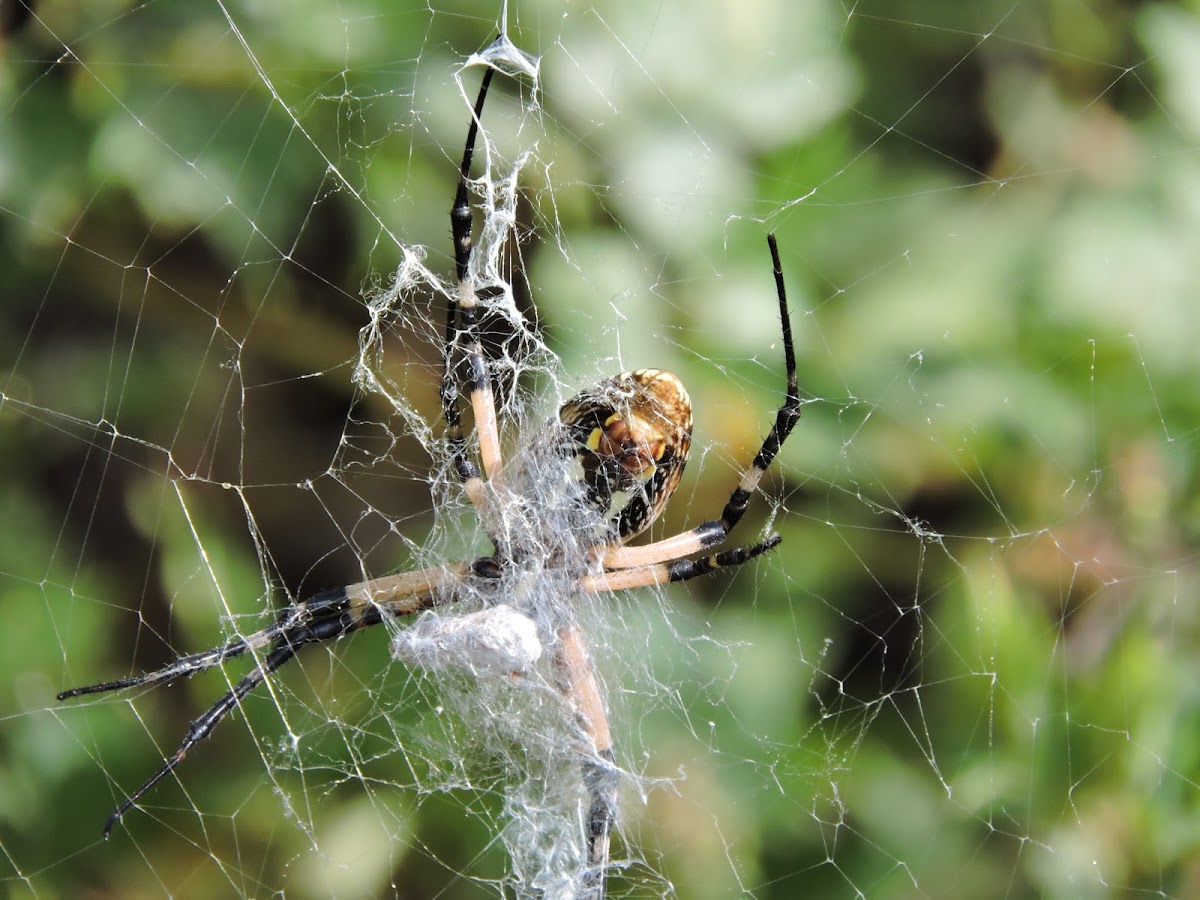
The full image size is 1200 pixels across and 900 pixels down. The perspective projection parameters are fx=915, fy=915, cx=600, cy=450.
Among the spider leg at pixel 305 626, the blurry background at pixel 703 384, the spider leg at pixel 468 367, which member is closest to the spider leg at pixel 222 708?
the spider leg at pixel 305 626

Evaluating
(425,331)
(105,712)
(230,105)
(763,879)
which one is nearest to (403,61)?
(230,105)

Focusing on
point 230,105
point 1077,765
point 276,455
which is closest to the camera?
point 1077,765

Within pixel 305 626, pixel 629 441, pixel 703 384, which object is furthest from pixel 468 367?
pixel 305 626

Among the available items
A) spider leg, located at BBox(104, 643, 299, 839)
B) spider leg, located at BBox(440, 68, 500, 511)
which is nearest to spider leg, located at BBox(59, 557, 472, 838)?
spider leg, located at BBox(104, 643, 299, 839)

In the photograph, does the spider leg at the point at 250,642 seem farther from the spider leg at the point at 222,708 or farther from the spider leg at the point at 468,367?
the spider leg at the point at 468,367

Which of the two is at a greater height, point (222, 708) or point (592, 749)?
point (222, 708)

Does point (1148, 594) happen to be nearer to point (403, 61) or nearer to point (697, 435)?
point (697, 435)

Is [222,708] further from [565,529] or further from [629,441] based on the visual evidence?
[629,441]
